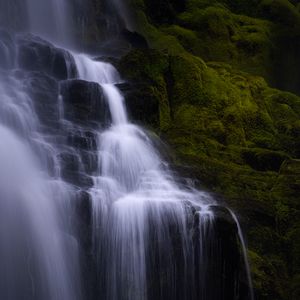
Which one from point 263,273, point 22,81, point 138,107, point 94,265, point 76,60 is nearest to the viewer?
point 94,265

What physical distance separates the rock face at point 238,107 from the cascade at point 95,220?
1056mm

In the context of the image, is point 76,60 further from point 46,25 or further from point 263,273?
point 263,273

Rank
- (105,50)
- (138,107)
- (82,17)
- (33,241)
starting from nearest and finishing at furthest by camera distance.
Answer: (33,241)
(138,107)
(105,50)
(82,17)

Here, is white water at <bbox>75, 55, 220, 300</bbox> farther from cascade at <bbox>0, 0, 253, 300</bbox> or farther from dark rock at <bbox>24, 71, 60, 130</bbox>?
dark rock at <bbox>24, 71, 60, 130</bbox>

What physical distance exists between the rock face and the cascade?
3.47 feet

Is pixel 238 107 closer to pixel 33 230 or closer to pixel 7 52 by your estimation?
pixel 7 52

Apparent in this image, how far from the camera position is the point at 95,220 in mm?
10102

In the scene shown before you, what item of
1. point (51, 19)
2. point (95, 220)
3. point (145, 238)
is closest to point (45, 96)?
point (95, 220)

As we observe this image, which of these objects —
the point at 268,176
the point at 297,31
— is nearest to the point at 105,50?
the point at 268,176

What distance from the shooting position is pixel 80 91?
554 inches

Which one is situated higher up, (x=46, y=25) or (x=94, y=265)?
(x=46, y=25)

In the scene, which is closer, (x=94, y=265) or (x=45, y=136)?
(x=94, y=265)

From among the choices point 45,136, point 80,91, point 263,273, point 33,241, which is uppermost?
point 80,91

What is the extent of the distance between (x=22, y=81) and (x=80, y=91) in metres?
1.40
